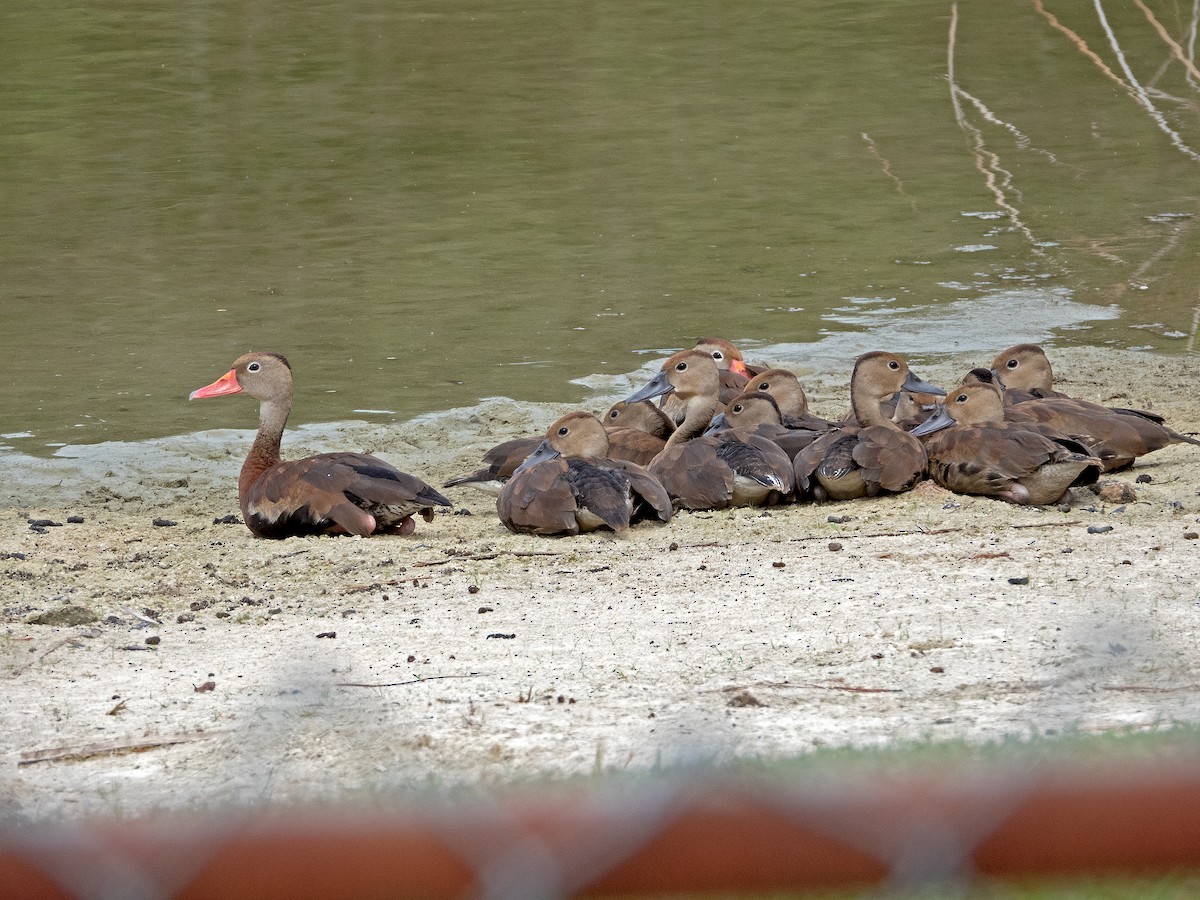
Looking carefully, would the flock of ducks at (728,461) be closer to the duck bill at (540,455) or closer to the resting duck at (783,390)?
the duck bill at (540,455)

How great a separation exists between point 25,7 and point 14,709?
32906mm

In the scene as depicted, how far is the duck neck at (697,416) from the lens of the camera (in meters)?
9.19

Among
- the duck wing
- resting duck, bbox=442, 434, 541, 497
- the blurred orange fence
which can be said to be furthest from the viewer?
resting duck, bbox=442, 434, 541, 497

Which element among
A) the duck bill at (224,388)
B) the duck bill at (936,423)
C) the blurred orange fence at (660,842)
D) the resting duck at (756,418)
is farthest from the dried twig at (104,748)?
the duck bill at (936,423)

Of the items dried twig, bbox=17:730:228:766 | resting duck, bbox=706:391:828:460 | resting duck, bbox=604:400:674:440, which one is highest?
dried twig, bbox=17:730:228:766

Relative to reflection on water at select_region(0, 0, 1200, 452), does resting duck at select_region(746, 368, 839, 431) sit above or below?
above

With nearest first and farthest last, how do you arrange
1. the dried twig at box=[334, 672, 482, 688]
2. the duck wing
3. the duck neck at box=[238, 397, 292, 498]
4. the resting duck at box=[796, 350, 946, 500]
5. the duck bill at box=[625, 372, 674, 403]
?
1. the dried twig at box=[334, 672, 482, 688]
2. the duck wing
3. the resting duck at box=[796, 350, 946, 500]
4. the duck neck at box=[238, 397, 292, 498]
5. the duck bill at box=[625, 372, 674, 403]

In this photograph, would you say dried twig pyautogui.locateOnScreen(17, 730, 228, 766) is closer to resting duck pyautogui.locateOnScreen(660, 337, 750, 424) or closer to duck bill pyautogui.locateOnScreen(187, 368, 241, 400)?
duck bill pyautogui.locateOnScreen(187, 368, 241, 400)

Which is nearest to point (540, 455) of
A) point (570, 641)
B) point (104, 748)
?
point (570, 641)

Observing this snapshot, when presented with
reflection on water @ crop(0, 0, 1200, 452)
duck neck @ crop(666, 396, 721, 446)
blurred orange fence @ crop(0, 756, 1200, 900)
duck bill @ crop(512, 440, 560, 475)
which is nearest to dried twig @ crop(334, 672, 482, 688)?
duck bill @ crop(512, 440, 560, 475)

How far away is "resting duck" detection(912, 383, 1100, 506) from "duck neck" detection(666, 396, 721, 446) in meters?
1.60

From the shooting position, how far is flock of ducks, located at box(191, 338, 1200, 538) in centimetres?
754

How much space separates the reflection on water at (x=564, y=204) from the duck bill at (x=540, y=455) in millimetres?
2197

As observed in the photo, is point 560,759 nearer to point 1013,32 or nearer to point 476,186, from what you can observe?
point 476,186
